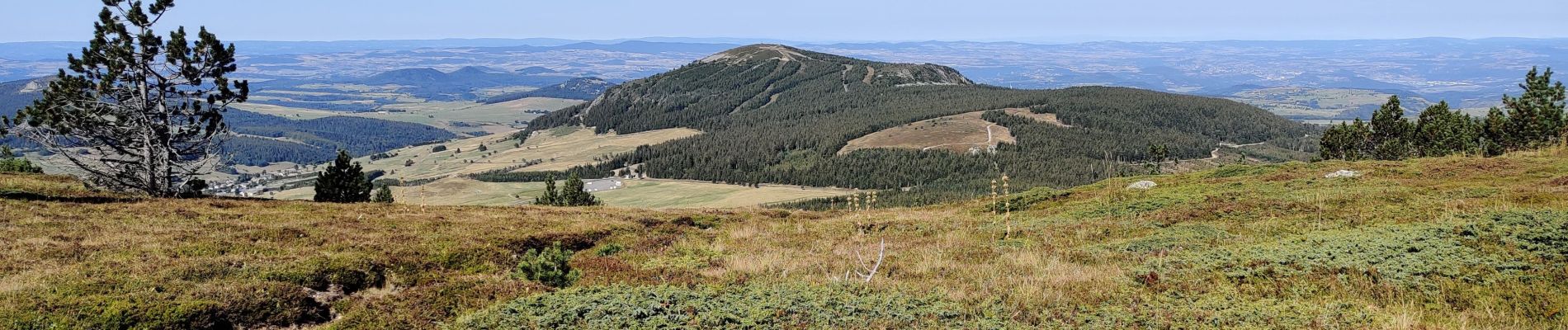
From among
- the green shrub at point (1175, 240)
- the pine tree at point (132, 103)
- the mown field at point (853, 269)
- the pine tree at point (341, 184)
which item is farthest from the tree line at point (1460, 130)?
the pine tree at point (341, 184)

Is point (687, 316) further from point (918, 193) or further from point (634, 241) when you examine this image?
point (918, 193)

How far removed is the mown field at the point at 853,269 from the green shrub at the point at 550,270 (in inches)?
13.3

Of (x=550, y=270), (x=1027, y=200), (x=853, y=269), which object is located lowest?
(x=1027, y=200)

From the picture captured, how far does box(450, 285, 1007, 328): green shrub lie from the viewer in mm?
11242

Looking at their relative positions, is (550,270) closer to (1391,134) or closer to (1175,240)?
(1175,240)

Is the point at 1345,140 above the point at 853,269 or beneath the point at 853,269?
beneath

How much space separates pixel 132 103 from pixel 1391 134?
4853 inches

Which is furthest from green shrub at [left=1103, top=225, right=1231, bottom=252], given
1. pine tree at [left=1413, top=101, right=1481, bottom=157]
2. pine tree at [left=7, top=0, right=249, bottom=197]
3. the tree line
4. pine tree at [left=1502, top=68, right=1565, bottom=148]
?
pine tree at [left=1413, top=101, right=1481, bottom=157]

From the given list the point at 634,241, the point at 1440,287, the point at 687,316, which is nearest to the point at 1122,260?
the point at 1440,287

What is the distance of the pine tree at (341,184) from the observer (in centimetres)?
6444

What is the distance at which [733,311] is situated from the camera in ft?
39.4

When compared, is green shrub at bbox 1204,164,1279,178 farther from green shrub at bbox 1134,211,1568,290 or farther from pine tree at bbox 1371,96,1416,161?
pine tree at bbox 1371,96,1416,161

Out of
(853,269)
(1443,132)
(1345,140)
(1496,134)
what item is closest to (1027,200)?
(853,269)

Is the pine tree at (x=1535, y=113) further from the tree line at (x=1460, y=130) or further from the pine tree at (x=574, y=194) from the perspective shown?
the pine tree at (x=574, y=194)
